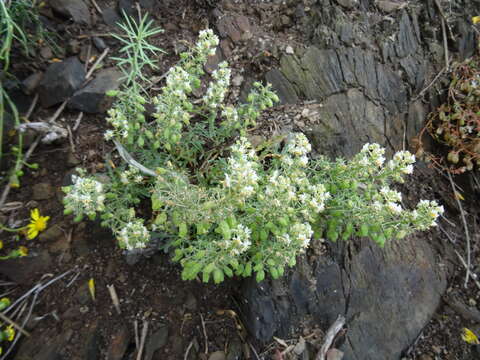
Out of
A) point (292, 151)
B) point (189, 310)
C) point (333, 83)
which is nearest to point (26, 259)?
point (189, 310)

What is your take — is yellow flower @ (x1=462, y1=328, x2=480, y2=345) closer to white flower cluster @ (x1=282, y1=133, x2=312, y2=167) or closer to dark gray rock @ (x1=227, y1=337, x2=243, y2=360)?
dark gray rock @ (x1=227, y1=337, x2=243, y2=360)

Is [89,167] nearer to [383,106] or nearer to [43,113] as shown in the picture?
[43,113]

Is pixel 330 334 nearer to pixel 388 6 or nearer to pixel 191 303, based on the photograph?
pixel 191 303

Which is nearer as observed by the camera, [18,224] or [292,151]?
[292,151]

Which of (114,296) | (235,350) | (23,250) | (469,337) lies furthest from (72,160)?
(469,337)

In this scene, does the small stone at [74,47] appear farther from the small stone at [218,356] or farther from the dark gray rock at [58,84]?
the small stone at [218,356]

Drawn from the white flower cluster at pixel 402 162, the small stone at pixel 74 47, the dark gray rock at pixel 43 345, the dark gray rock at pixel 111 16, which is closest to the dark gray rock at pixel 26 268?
the dark gray rock at pixel 43 345
